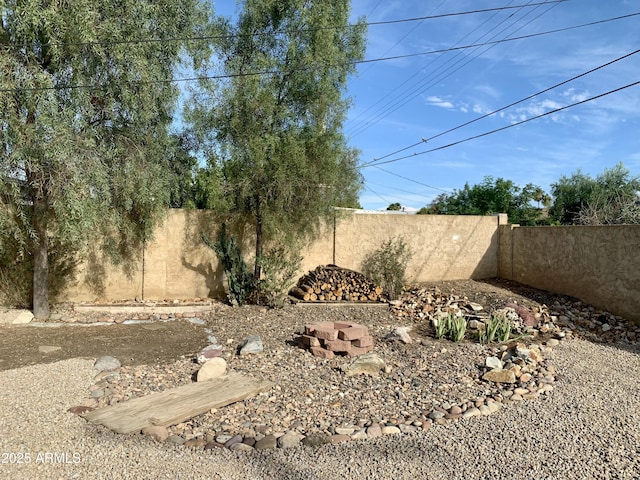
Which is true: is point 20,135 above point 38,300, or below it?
above

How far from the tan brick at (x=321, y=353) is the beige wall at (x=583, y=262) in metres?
5.76

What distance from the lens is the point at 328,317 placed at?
7.99 metres

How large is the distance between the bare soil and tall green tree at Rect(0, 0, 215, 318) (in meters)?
1.21

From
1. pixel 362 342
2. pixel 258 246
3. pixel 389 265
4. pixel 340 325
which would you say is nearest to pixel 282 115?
pixel 258 246

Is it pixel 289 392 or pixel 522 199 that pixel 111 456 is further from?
pixel 522 199

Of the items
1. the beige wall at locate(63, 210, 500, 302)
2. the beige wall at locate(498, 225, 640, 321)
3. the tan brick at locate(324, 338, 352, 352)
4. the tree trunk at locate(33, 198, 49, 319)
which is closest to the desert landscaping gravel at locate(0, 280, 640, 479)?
the tan brick at locate(324, 338, 352, 352)

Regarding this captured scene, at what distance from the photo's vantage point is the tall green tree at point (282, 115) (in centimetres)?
832

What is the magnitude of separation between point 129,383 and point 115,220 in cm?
357

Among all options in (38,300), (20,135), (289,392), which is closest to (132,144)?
(20,135)

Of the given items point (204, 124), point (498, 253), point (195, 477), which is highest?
point (204, 124)

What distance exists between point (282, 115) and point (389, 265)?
13.3 feet

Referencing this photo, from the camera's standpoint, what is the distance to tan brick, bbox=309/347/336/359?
5508 mm

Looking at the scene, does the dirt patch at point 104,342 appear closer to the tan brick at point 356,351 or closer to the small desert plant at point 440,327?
the tan brick at point 356,351

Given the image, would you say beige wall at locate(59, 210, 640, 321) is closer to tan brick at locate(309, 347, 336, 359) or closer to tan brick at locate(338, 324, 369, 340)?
tan brick at locate(338, 324, 369, 340)
